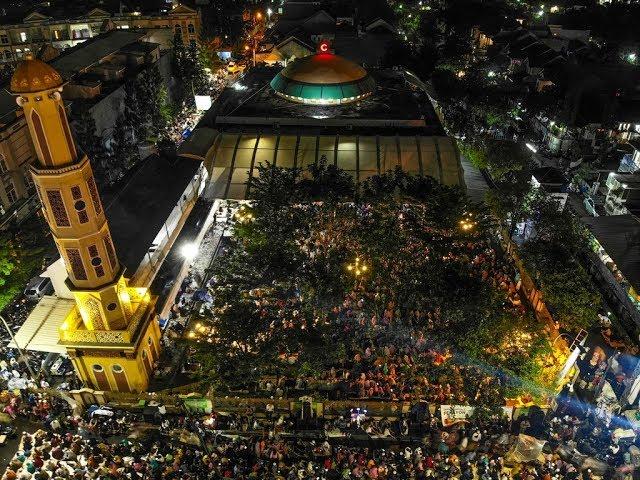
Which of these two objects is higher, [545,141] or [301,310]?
[301,310]

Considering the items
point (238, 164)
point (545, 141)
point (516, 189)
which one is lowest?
point (545, 141)

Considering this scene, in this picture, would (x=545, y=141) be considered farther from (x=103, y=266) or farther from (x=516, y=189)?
(x=103, y=266)

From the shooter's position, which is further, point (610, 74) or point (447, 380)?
point (610, 74)

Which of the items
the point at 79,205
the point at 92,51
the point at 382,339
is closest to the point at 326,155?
the point at 382,339

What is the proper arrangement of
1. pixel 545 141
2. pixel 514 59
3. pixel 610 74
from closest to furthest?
pixel 545 141, pixel 610 74, pixel 514 59

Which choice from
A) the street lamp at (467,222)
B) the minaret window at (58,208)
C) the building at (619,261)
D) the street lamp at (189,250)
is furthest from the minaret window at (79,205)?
the building at (619,261)

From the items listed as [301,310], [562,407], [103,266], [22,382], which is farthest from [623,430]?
[22,382]
